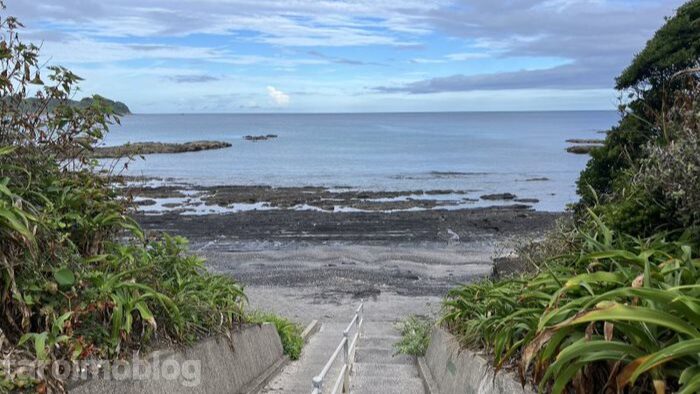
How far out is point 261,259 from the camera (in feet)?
72.4

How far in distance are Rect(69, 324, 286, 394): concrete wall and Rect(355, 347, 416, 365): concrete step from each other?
6.29ft

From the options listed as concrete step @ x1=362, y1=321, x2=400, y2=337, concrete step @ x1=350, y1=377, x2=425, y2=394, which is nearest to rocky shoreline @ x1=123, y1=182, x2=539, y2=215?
concrete step @ x1=362, y1=321, x2=400, y2=337

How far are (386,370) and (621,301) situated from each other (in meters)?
4.50

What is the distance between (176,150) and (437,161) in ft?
103

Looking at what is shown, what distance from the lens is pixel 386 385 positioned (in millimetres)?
6953

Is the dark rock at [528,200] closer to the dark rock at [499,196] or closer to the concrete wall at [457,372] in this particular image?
the dark rock at [499,196]

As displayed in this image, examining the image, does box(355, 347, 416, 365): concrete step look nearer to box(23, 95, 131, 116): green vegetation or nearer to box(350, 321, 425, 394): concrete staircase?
box(350, 321, 425, 394): concrete staircase

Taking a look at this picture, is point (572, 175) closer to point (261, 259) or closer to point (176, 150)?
point (261, 259)

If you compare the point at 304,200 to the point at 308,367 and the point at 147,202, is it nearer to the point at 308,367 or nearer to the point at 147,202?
the point at 147,202

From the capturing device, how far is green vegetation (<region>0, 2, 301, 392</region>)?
4.15m

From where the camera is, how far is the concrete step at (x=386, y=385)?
6.71m

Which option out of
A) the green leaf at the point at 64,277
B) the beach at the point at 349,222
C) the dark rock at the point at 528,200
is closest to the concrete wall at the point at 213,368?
the green leaf at the point at 64,277

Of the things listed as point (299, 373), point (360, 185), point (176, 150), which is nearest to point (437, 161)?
point (360, 185)

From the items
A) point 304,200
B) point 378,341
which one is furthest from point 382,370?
point 304,200
